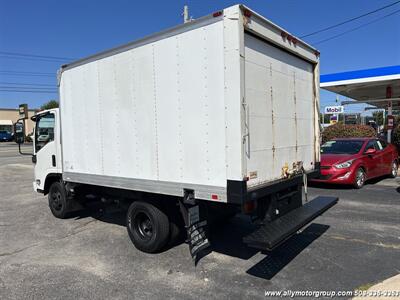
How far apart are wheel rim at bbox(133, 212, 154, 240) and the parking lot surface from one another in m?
0.32

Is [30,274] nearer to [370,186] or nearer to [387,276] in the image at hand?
[387,276]

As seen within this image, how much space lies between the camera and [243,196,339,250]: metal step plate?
408cm

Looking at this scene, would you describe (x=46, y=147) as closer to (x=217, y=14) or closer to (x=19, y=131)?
(x=19, y=131)

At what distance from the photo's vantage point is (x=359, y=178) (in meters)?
10.4

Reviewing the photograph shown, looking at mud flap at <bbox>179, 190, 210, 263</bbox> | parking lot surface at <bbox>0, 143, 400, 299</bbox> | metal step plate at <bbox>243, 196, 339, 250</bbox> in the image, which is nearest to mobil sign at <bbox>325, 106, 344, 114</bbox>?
parking lot surface at <bbox>0, 143, 400, 299</bbox>

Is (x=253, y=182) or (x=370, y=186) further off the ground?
(x=253, y=182)

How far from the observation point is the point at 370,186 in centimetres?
1083

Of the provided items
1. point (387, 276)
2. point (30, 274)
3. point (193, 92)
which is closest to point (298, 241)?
point (387, 276)

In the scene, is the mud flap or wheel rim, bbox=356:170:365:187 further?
wheel rim, bbox=356:170:365:187

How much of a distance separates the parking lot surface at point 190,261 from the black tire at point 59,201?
0.21m

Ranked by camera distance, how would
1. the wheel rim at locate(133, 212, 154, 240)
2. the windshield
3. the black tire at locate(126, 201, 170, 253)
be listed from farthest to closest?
the windshield
the wheel rim at locate(133, 212, 154, 240)
the black tire at locate(126, 201, 170, 253)

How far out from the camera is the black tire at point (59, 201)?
7.25 metres

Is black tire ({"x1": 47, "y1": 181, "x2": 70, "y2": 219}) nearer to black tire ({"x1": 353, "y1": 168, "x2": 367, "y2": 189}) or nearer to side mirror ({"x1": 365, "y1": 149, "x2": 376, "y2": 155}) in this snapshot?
black tire ({"x1": 353, "y1": 168, "x2": 367, "y2": 189})

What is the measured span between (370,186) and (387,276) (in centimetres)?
705
